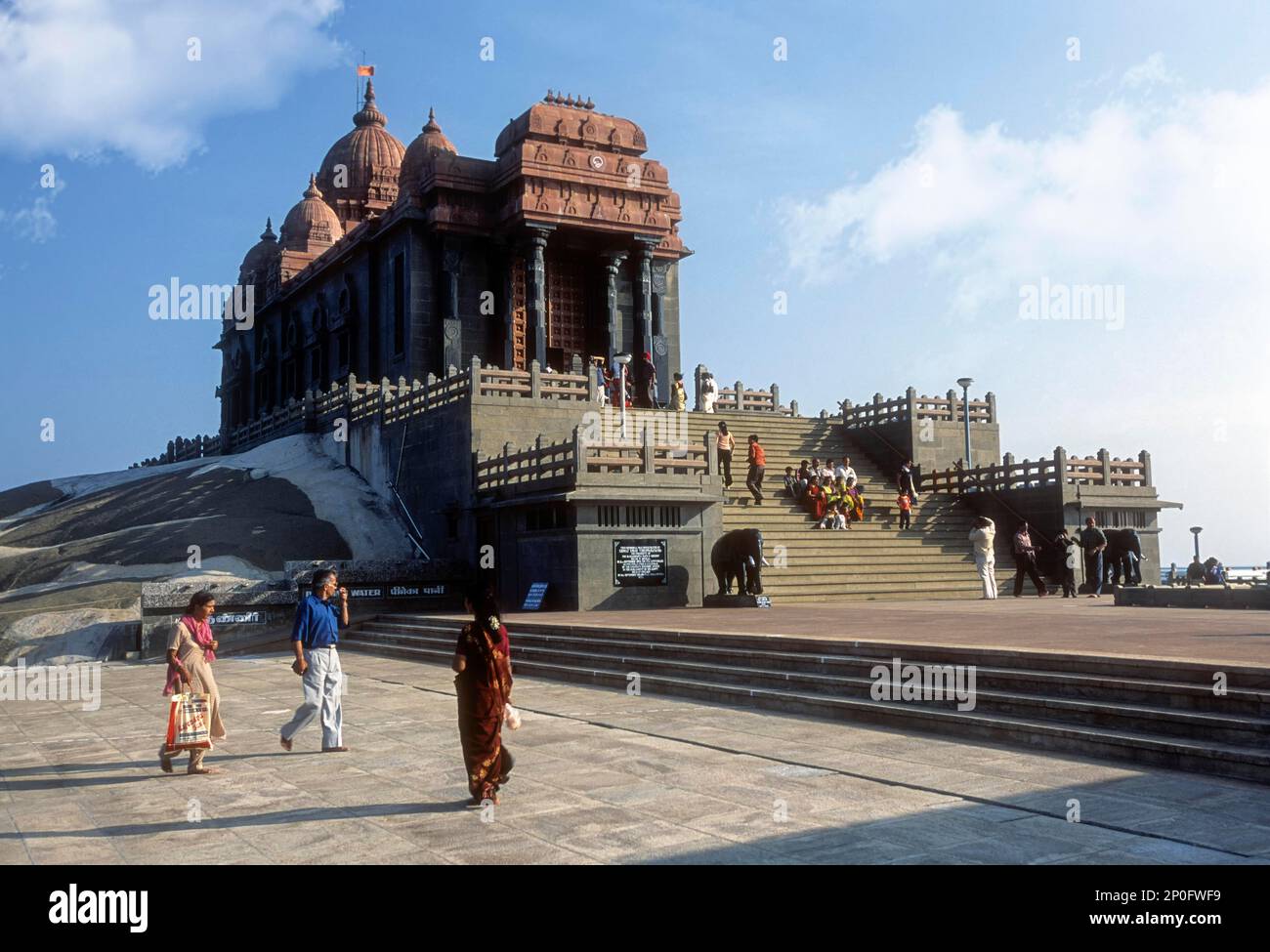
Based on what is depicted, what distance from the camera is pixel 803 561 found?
24344 mm

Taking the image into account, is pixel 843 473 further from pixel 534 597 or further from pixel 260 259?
pixel 260 259

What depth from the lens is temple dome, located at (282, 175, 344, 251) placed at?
183ft

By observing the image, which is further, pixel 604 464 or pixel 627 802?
pixel 604 464

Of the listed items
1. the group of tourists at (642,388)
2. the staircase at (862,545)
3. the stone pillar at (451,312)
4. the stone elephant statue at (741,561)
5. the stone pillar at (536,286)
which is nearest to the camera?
the stone elephant statue at (741,561)

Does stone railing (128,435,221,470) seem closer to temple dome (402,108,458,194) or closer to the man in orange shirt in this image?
temple dome (402,108,458,194)

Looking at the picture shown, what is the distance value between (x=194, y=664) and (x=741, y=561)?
524 inches

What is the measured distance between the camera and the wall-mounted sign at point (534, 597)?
22062 millimetres

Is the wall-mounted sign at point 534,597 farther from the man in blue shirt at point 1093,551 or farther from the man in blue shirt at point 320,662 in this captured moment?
the man in blue shirt at point 320,662

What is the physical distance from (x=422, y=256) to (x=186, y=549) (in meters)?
16.6

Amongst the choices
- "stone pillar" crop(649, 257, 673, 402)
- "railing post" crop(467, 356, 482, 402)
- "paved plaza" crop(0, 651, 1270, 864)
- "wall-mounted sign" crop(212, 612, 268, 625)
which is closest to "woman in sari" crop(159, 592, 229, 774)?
"paved plaza" crop(0, 651, 1270, 864)

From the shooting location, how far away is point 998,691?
1050 centimetres

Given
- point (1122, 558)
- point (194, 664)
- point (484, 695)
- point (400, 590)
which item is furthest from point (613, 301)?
point (484, 695)

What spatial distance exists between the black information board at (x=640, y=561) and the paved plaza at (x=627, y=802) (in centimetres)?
1005

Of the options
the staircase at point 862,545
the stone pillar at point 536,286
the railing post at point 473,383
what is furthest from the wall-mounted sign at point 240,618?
the stone pillar at point 536,286
